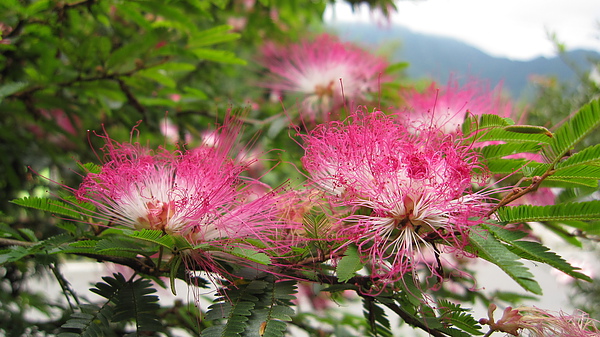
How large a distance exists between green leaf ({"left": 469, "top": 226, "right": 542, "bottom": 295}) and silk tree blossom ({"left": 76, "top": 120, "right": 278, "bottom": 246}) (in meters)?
0.57

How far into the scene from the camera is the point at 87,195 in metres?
1.37

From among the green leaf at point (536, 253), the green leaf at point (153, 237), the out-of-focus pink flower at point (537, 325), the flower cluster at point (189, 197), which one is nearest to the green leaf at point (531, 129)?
the green leaf at point (536, 253)

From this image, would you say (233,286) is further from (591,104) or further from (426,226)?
(591,104)

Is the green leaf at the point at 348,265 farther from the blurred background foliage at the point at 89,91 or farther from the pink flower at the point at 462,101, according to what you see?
the pink flower at the point at 462,101

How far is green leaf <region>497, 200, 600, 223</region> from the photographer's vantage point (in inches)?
43.3

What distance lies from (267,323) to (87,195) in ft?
2.34

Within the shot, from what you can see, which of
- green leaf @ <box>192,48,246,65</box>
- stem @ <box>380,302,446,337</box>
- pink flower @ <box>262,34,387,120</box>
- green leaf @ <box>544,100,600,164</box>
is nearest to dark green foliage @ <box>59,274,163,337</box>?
stem @ <box>380,302,446,337</box>

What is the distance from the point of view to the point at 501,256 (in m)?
1.03

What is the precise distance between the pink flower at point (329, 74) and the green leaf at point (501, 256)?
1497 mm

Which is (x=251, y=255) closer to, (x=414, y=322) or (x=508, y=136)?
(x=414, y=322)

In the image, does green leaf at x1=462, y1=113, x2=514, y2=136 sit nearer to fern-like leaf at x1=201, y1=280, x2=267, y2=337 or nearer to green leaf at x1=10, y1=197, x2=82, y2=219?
fern-like leaf at x1=201, y1=280, x2=267, y2=337

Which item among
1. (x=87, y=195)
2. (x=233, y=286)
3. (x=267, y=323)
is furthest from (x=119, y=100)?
(x=267, y=323)

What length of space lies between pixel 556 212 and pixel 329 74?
1779 millimetres

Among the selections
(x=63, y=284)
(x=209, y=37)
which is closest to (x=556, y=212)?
(x=63, y=284)
